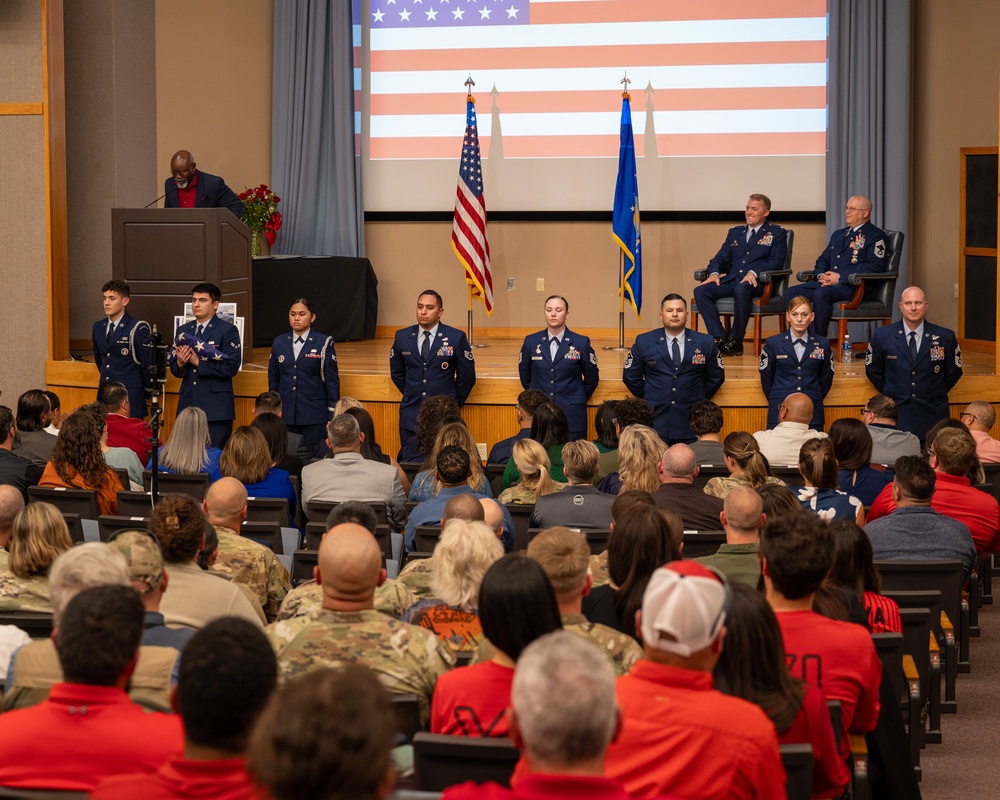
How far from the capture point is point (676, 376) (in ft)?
25.5

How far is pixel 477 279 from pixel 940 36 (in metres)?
4.47

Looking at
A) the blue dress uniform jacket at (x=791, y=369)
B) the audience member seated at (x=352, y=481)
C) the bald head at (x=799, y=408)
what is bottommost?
the audience member seated at (x=352, y=481)

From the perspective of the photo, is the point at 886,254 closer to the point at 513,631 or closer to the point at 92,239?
the point at 92,239

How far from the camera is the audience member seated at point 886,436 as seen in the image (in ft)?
21.7

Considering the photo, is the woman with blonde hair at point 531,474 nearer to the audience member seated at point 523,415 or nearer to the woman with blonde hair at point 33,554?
the audience member seated at point 523,415

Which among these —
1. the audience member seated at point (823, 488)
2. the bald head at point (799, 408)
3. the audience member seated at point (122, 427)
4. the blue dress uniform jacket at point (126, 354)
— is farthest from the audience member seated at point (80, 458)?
the bald head at point (799, 408)

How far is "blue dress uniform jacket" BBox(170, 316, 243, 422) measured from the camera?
8234mm

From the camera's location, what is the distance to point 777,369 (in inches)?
311

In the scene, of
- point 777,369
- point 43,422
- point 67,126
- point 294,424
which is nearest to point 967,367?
point 777,369

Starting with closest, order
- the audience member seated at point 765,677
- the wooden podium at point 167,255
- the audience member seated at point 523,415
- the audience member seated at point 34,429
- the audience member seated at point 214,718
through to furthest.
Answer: the audience member seated at point 214,718 < the audience member seated at point 765,677 < the audience member seated at point 34,429 < the audience member seated at point 523,415 < the wooden podium at point 167,255

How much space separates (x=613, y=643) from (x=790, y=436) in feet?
12.9

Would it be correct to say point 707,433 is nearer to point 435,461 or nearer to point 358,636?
point 435,461

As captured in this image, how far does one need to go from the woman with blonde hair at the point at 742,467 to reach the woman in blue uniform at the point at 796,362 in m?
2.63

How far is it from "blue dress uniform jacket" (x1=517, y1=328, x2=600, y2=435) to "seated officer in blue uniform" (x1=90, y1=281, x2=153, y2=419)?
252cm
